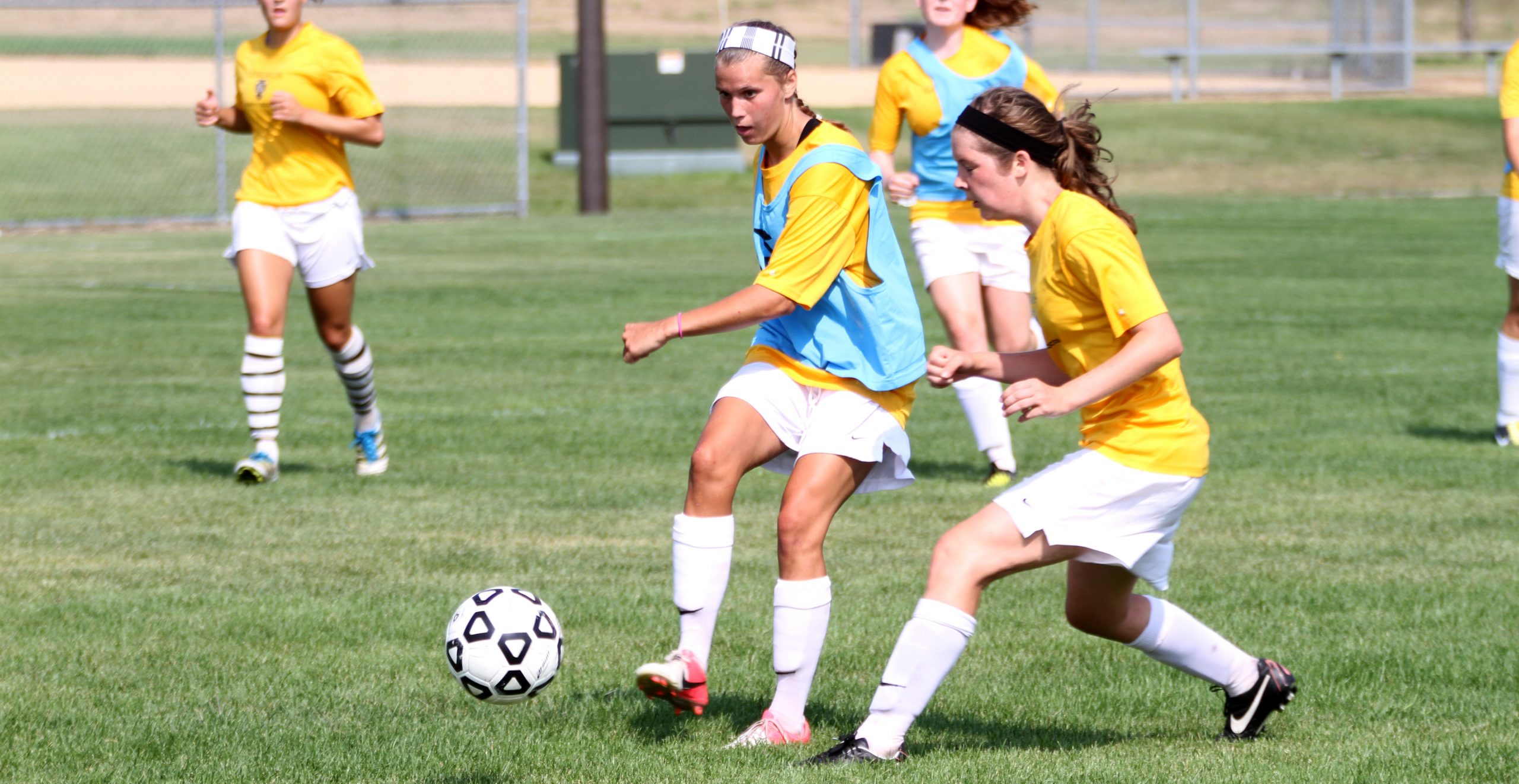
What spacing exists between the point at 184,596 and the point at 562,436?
3.49 m

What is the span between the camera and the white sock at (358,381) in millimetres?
8984

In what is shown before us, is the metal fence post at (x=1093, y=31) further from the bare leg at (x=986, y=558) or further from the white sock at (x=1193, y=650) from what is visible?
the bare leg at (x=986, y=558)

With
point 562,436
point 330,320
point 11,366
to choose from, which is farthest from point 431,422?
point 11,366

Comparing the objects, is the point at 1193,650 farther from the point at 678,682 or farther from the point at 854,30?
the point at 854,30

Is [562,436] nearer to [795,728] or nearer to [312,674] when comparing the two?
[312,674]

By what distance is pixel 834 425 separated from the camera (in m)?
5.08

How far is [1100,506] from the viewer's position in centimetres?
459

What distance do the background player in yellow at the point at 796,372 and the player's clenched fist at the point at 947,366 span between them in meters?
0.44

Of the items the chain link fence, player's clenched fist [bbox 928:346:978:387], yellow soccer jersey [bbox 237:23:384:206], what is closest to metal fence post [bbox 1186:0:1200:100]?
the chain link fence

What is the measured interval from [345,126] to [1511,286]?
19.0 ft

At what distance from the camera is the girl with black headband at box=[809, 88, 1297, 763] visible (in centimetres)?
457

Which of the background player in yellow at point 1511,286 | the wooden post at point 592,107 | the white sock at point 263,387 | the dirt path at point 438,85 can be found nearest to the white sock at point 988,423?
the background player in yellow at point 1511,286

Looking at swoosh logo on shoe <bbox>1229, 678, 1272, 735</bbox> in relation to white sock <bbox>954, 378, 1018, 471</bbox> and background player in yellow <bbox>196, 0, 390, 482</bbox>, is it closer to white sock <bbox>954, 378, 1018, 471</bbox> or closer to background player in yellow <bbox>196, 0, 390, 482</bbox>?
white sock <bbox>954, 378, 1018, 471</bbox>

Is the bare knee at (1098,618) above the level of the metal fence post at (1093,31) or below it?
below
